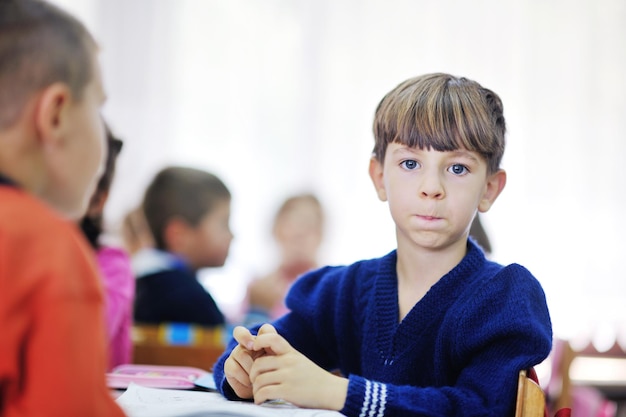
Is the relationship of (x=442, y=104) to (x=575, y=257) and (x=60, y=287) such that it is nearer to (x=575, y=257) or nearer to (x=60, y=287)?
(x=60, y=287)

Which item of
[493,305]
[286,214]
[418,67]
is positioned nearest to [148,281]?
[286,214]

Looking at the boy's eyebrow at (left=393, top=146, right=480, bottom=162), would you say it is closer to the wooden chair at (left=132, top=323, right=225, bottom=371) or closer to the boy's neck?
the boy's neck

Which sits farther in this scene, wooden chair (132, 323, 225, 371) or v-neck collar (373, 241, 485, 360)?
wooden chair (132, 323, 225, 371)

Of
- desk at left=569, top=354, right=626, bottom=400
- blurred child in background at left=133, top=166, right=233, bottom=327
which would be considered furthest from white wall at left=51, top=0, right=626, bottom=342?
blurred child in background at left=133, top=166, right=233, bottom=327

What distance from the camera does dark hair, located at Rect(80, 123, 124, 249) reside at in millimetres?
1730

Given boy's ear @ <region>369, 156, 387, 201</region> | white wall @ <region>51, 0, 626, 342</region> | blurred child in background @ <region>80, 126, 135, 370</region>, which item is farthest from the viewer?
white wall @ <region>51, 0, 626, 342</region>

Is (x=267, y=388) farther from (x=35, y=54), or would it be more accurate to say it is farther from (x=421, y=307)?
(x=35, y=54)

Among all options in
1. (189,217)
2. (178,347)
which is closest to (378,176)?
(178,347)

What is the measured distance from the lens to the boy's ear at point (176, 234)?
2596 millimetres

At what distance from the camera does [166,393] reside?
0.98 meters

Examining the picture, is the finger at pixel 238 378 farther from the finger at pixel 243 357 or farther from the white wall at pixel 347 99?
the white wall at pixel 347 99

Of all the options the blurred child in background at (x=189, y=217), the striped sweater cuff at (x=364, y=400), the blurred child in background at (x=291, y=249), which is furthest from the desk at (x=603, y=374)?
the striped sweater cuff at (x=364, y=400)

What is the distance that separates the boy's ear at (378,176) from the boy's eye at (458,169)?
128 mm

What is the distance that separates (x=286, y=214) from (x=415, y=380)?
7.30 feet
